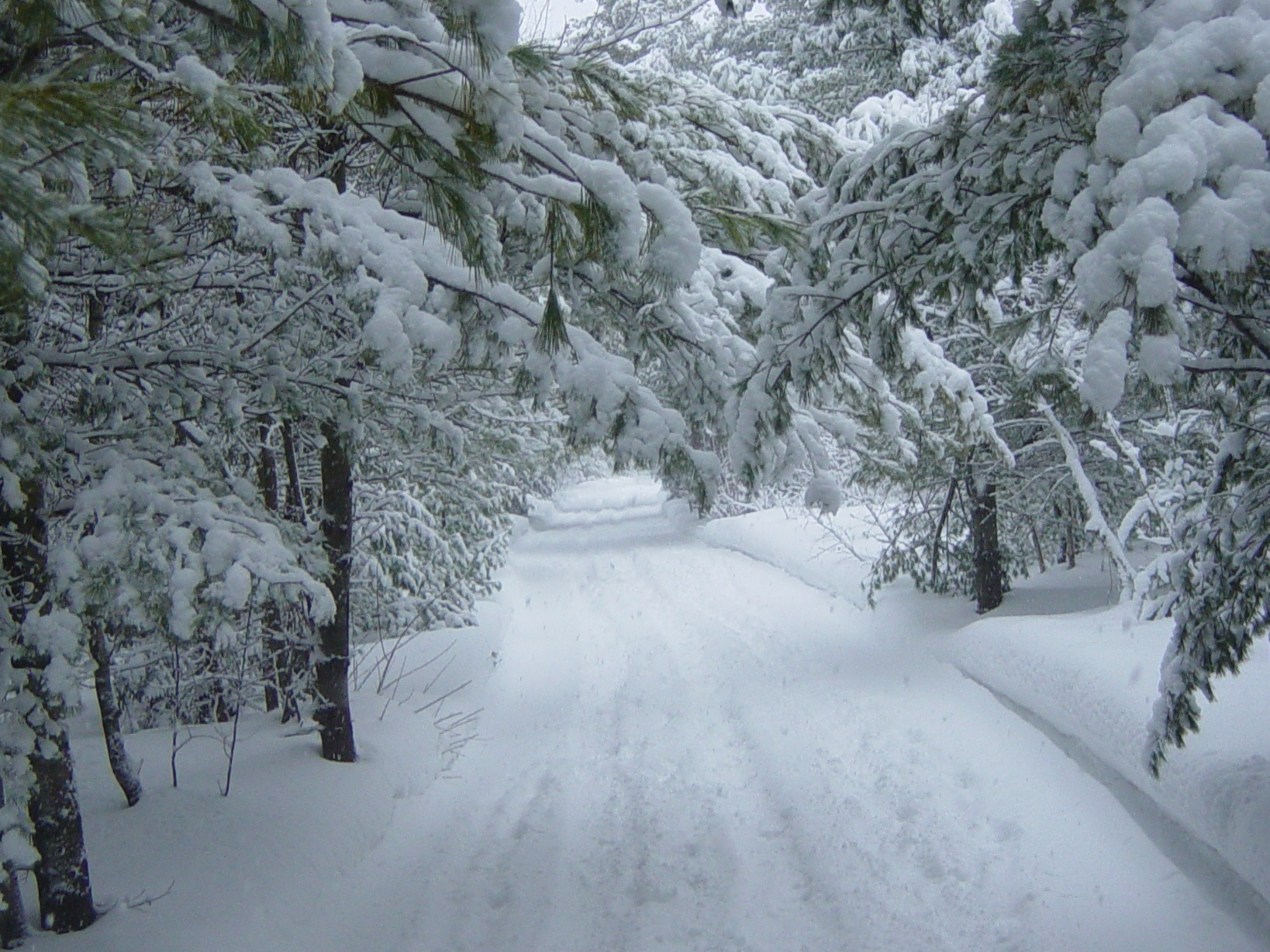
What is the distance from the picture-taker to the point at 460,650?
10.7 meters

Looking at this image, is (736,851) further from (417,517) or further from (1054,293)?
(417,517)

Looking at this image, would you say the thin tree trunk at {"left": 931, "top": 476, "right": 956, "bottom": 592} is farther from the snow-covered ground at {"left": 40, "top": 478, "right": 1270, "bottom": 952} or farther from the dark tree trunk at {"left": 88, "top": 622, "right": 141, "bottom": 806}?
the dark tree trunk at {"left": 88, "top": 622, "right": 141, "bottom": 806}

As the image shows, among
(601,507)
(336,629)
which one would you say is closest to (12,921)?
(336,629)

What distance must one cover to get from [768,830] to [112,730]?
167 inches

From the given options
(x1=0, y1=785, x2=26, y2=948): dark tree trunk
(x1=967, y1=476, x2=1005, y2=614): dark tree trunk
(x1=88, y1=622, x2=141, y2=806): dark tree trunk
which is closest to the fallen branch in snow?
(x1=0, y1=785, x2=26, y2=948): dark tree trunk

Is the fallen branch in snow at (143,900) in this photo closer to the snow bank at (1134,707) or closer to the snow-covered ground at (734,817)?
the snow-covered ground at (734,817)

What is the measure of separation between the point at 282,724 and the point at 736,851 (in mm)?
4123

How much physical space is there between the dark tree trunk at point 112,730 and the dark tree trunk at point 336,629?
50.7 inches

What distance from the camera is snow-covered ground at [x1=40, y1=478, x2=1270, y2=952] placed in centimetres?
459

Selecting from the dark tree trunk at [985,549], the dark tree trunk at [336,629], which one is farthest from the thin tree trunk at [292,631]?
the dark tree trunk at [985,549]

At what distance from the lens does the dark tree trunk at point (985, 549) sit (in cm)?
1099

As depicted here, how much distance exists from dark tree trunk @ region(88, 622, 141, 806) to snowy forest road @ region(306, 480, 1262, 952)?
1535mm

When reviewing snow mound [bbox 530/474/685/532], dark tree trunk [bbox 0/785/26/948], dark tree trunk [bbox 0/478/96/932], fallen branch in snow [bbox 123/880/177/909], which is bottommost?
snow mound [bbox 530/474/685/532]

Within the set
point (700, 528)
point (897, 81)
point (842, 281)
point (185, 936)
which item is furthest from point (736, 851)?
point (700, 528)
